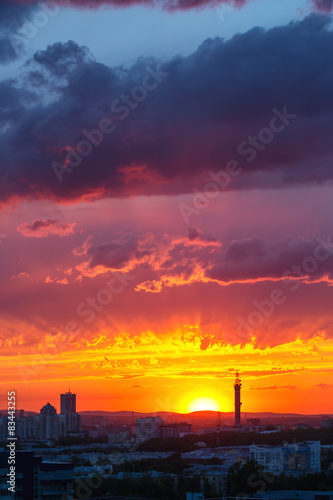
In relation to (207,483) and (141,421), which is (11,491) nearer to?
Answer: (207,483)

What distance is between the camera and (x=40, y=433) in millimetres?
90438

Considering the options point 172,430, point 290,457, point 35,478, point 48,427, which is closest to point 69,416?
point 48,427

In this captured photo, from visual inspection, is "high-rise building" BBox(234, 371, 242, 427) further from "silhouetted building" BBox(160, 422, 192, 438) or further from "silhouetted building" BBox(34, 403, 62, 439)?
"silhouetted building" BBox(34, 403, 62, 439)

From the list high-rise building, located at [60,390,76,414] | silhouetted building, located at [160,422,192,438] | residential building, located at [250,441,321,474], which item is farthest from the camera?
high-rise building, located at [60,390,76,414]

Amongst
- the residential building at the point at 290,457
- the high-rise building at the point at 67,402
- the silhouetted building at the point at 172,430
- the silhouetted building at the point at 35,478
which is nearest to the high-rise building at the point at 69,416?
the high-rise building at the point at 67,402

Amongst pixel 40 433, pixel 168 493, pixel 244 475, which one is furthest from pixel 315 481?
pixel 40 433

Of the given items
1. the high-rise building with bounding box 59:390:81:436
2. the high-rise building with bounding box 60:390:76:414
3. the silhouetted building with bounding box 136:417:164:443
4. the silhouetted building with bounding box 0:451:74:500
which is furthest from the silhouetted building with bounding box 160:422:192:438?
the silhouetted building with bounding box 0:451:74:500

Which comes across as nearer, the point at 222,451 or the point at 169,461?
the point at 169,461

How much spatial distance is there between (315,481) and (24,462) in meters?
18.5

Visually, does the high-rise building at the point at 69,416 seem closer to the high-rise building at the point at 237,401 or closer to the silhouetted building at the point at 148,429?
the silhouetted building at the point at 148,429

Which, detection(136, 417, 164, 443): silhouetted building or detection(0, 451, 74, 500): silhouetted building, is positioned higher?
detection(0, 451, 74, 500): silhouetted building

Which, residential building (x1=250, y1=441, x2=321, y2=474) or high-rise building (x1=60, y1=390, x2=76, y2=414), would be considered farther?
high-rise building (x1=60, y1=390, x2=76, y2=414)

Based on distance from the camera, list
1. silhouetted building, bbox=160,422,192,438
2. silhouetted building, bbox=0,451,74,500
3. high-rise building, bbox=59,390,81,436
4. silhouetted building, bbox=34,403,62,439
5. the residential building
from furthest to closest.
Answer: high-rise building, bbox=59,390,81,436 → silhouetted building, bbox=34,403,62,439 → silhouetted building, bbox=160,422,192,438 → the residential building → silhouetted building, bbox=0,451,74,500

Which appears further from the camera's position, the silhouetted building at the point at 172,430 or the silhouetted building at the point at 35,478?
the silhouetted building at the point at 172,430
